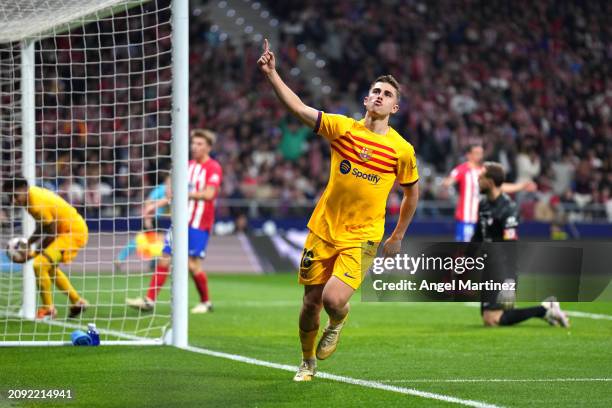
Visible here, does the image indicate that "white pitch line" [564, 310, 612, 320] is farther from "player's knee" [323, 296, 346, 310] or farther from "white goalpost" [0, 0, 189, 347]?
"player's knee" [323, 296, 346, 310]

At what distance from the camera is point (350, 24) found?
31578 millimetres

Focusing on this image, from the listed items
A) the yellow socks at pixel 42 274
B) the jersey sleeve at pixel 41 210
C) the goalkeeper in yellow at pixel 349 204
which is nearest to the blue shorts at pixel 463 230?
the yellow socks at pixel 42 274

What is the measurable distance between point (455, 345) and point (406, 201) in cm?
287

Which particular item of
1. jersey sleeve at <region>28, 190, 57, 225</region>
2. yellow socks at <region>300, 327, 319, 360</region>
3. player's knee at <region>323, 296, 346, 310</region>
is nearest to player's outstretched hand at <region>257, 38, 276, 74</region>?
player's knee at <region>323, 296, 346, 310</region>

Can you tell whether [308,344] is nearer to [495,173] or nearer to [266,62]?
[266,62]

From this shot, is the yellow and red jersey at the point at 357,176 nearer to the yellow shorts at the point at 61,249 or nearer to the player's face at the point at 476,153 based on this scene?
the yellow shorts at the point at 61,249

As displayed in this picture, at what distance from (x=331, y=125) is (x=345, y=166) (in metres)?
0.32

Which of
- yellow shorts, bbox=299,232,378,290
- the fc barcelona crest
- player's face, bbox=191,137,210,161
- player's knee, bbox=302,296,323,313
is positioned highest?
player's face, bbox=191,137,210,161

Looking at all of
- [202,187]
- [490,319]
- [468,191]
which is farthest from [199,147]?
[468,191]

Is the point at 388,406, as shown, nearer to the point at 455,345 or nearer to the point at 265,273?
the point at 455,345

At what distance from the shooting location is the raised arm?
23.8 ft

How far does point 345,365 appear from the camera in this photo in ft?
29.5

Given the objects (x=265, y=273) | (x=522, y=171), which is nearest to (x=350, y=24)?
(x=522, y=171)

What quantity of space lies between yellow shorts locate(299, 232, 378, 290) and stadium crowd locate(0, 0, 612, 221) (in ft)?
49.5
